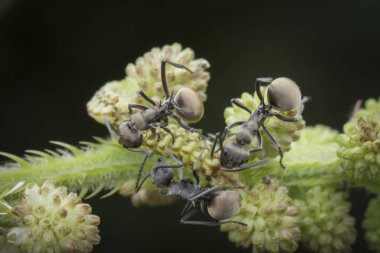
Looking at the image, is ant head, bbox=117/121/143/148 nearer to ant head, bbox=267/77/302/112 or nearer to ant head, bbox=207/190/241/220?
ant head, bbox=207/190/241/220

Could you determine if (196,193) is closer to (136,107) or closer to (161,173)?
(161,173)

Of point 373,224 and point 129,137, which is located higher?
point 129,137

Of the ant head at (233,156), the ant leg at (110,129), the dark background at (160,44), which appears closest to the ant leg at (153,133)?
the ant leg at (110,129)

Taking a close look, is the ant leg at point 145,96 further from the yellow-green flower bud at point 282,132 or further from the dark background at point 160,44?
the dark background at point 160,44

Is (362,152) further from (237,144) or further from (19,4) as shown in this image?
(19,4)

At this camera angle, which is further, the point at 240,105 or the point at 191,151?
the point at 240,105

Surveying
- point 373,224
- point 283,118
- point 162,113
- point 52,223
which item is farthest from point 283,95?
point 52,223

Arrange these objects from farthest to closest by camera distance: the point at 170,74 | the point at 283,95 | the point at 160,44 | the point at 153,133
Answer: the point at 160,44
the point at 170,74
the point at 153,133
the point at 283,95
